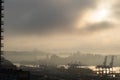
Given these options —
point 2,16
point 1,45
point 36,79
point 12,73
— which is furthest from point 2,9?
point 36,79

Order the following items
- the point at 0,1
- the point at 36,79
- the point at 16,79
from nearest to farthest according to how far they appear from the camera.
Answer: the point at 16,79
the point at 0,1
the point at 36,79

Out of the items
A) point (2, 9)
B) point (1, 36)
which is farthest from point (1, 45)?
point (2, 9)

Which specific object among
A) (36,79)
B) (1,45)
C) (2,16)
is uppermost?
(2,16)

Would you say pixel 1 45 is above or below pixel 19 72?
above

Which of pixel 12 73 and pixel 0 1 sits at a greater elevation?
pixel 0 1

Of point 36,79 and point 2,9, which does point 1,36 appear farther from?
point 36,79

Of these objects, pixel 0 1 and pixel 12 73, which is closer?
pixel 12 73

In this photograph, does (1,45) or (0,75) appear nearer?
(0,75)

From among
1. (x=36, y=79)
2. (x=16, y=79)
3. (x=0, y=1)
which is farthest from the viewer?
(x=36, y=79)

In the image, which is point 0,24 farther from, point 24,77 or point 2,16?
point 24,77
